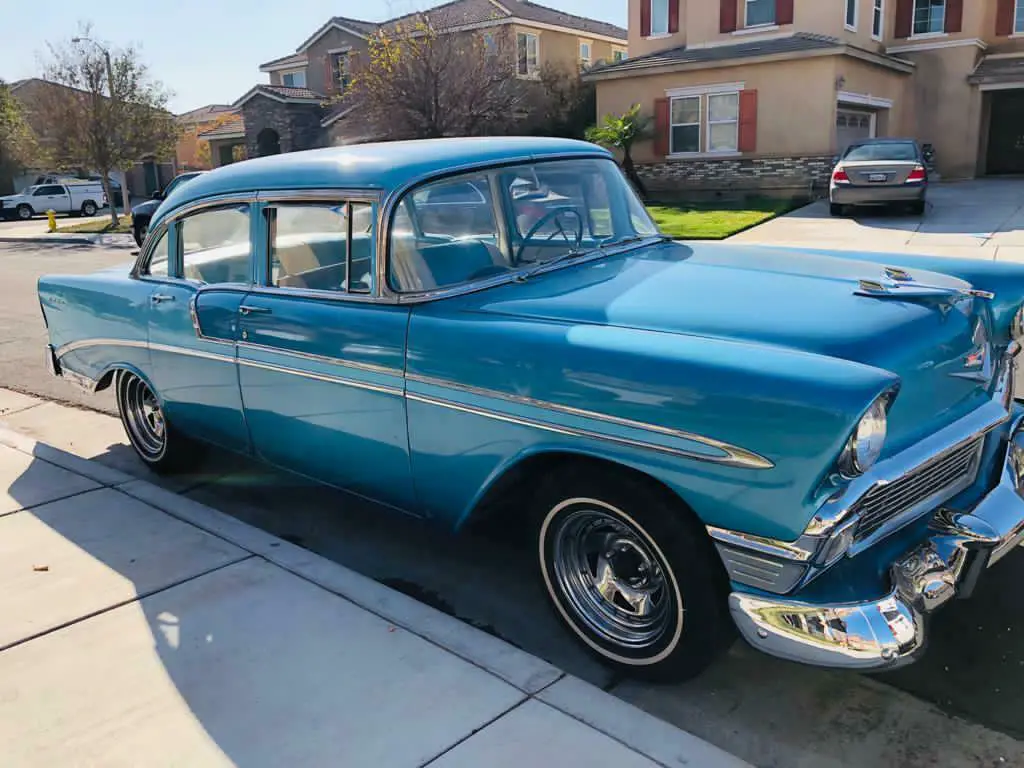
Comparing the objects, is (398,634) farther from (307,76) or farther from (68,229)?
(307,76)

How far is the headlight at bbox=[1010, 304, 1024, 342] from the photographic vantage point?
345 centimetres

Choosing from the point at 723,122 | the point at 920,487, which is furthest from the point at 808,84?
the point at 920,487

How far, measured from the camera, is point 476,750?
253cm

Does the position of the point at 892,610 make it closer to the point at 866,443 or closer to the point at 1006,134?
the point at 866,443

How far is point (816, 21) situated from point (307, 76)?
24.4 m

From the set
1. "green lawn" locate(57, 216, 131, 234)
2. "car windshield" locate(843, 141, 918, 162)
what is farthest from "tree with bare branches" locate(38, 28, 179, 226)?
"car windshield" locate(843, 141, 918, 162)

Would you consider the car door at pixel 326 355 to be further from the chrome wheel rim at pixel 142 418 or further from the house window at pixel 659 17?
the house window at pixel 659 17

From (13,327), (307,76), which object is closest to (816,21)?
(13,327)

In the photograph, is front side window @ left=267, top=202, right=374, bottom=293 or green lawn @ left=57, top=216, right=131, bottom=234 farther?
green lawn @ left=57, top=216, right=131, bottom=234

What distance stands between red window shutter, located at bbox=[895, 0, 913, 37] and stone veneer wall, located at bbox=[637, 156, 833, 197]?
22.7 ft

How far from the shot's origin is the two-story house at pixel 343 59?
29953 millimetres

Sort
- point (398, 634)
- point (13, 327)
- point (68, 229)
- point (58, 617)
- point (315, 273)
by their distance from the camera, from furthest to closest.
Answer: point (68, 229) → point (13, 327) → point (315, 273) → point (58, 617) → point (398, 634)

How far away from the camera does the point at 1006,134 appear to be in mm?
25047

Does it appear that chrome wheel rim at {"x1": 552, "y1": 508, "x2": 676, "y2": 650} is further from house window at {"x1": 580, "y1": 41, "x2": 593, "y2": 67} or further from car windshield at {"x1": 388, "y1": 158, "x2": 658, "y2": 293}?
house window at {"x1": 580, "y1": 41, "x2": 593, "y2": 67}
